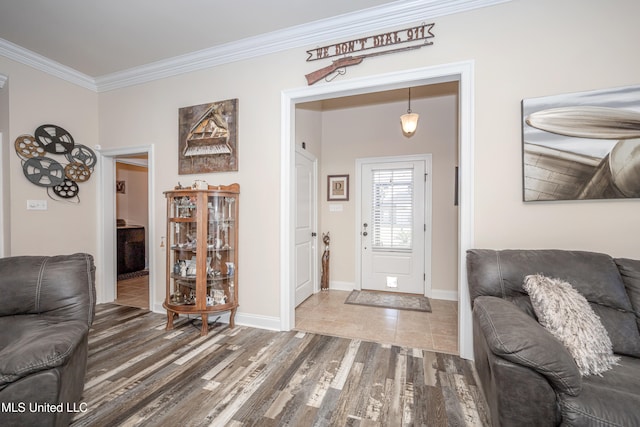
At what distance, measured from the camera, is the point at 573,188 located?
Result: 206 centimetres

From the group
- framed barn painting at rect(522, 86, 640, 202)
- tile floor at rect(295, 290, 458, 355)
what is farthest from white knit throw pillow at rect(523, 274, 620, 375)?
tile floor at rect(295, 290, 458, 355)

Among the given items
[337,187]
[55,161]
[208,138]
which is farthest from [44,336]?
[337,187]

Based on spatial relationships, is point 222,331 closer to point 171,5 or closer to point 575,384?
point 575,384

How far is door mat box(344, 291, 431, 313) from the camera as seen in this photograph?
3.66 m

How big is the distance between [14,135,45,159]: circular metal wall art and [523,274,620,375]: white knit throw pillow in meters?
4.93

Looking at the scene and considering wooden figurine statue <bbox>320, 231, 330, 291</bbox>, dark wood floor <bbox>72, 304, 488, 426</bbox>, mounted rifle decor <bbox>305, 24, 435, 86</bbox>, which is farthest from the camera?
wooden figurine statue <bbox>320, 231, 330, 291</bbox>

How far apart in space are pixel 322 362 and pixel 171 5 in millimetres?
3318

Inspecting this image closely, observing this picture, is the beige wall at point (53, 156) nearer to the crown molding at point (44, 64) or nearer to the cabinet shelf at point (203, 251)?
the crown molding at point (44, 64)

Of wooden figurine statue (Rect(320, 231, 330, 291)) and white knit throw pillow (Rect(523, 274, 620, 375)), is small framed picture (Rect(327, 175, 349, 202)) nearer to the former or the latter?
wooden figurine statue (Rect(320, 231, 330, 291))

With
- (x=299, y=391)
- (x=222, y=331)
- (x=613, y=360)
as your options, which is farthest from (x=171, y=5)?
(x=613, y=360)

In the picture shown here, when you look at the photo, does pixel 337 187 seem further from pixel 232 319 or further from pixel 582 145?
pixel 582 145

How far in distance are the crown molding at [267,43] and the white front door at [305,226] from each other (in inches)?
50.4

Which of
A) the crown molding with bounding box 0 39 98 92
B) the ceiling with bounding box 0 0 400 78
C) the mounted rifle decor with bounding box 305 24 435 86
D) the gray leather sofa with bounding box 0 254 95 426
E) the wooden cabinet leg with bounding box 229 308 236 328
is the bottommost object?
the wooden cabinet leg with bounding box 229 308 236 328

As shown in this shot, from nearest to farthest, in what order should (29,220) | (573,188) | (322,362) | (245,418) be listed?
1. (245,418)
2. (573,188)
3. (322,362)
4. (29,220)
